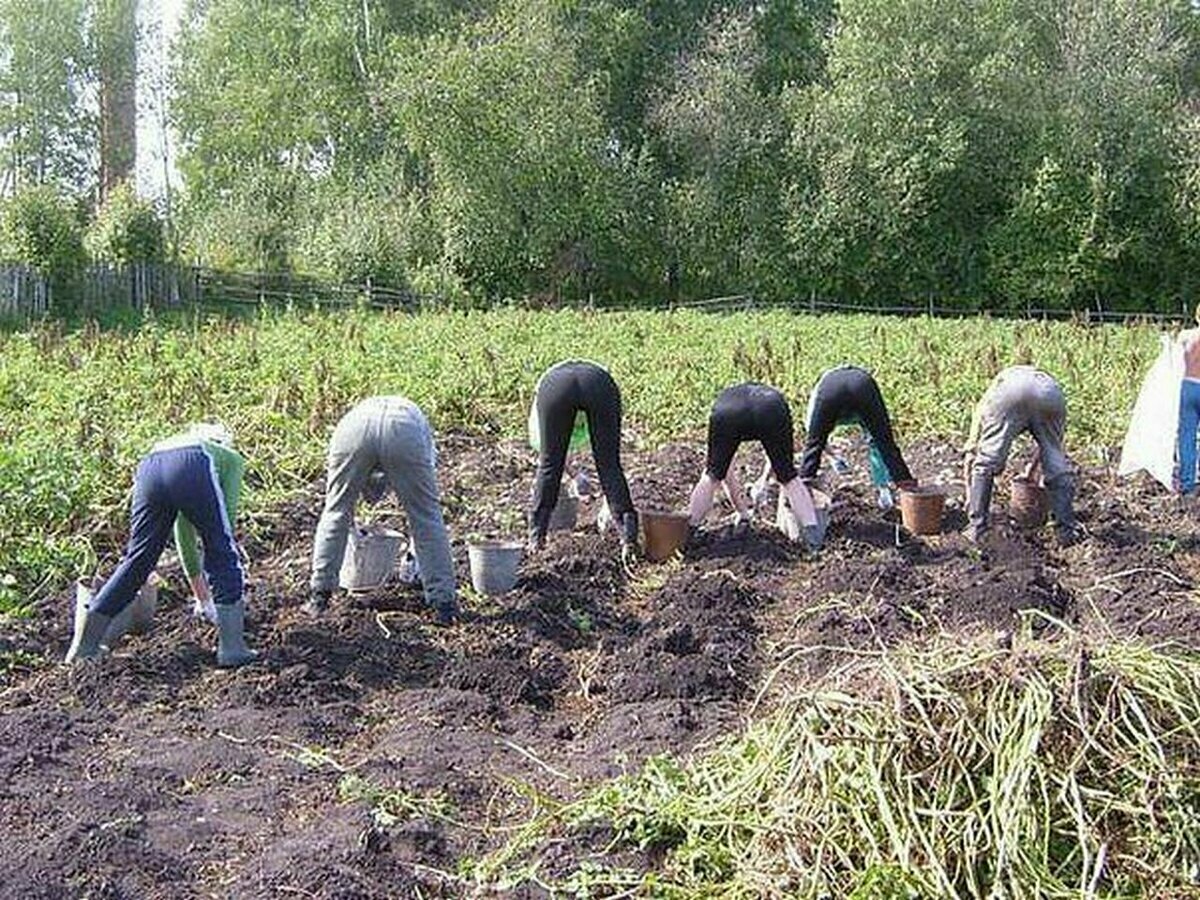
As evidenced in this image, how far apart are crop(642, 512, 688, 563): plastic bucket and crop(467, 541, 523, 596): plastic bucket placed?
0.93 m

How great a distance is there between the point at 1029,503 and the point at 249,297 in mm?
22492

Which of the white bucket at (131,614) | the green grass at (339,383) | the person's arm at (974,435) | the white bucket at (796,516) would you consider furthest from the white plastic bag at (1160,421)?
the white bucket at (131,614)

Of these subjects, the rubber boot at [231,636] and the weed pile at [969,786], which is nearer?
the weed pile at [969,786]

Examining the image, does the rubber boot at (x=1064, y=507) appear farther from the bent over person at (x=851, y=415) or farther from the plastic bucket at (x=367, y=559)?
the plastic bucket at (x=367, y=559)

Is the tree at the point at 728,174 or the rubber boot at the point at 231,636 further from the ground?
the tree at the point at 728,174

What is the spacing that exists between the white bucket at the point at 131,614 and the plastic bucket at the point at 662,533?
2474 millimetres

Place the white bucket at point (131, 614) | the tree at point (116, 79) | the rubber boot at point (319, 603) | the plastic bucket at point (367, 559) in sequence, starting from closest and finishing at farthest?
the white bucket at point (131, 614), the rubber boot at point (319, 603), the plastic bucket at point (367, 559), the tree at point (116, 79)

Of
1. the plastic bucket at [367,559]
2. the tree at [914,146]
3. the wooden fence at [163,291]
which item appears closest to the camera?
the plastic bucket at [367,559]

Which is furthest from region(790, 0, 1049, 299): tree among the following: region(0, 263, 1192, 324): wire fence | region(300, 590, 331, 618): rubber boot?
region(300, 590, 331, 618): rubber boot

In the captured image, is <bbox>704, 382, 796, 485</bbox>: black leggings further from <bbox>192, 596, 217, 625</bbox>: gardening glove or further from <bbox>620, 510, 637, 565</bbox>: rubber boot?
<bbox>192, 596, 217, 625</bbox>: gardening glove

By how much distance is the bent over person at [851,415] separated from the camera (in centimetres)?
793

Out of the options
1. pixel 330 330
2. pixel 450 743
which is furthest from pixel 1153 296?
pixel 450 743

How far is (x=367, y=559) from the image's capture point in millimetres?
6840

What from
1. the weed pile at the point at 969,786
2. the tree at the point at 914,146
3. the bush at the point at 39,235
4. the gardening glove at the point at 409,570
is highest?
the tree at the point at 914,146
